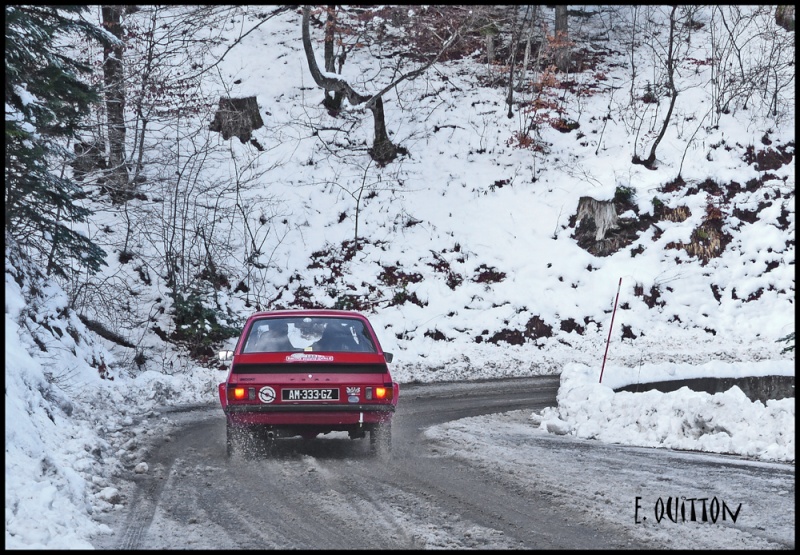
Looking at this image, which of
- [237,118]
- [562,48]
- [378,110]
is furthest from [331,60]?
[562,48]

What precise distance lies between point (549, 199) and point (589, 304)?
15.5 ft

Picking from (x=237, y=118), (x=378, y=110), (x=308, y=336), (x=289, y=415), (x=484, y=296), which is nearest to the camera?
(x=289, y=415)

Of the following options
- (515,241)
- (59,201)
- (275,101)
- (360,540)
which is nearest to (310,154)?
(275,101)

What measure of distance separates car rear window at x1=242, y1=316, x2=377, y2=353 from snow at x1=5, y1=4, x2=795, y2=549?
1796 millimetres

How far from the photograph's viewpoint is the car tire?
8195mm

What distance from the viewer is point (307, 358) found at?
316 inches

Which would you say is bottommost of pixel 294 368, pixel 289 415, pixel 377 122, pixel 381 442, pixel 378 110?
pixel 381 442

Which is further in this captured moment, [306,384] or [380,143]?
[380,143]

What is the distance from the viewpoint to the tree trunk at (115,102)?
1795cm

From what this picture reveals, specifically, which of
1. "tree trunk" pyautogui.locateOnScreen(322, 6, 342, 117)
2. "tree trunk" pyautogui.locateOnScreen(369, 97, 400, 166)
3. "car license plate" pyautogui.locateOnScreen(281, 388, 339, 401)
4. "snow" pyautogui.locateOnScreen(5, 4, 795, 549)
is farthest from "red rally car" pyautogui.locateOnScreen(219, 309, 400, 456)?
"tree trunk" pyautogui.locateOnScreen(322, 6, 342, 117)

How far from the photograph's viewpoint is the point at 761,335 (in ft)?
62.6

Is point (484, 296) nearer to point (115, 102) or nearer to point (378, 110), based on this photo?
point (378, 110)

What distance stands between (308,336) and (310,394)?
94 cm

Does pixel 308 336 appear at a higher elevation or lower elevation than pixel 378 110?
lower
